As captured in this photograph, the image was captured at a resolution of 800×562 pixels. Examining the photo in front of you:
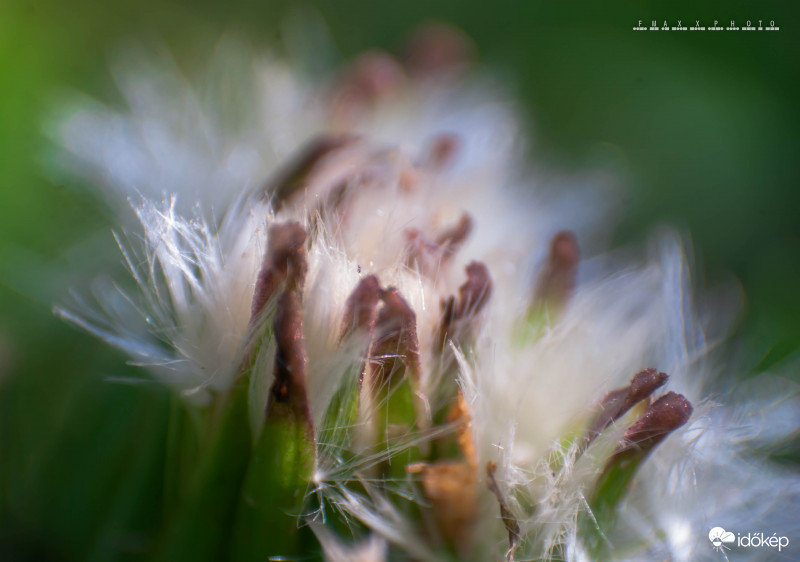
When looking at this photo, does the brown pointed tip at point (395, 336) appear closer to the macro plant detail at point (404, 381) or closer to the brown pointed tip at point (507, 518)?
the macro plant detail at point (404, 381)

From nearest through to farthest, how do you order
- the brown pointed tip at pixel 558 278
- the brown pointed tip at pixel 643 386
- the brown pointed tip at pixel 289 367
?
1. the brown pointed tip at pixel 289 367
2. the brown pointed tip at pixel 643 386
3. the brown pointed tip at pixel 558 278

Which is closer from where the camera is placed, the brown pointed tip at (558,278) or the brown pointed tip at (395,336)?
the brown pointed tip at (395,336)

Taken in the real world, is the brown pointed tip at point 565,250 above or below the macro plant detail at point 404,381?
above

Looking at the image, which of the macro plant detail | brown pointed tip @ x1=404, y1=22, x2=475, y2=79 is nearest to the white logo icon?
the macro plant detail

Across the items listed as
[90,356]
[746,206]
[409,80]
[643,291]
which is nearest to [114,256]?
[90,356]

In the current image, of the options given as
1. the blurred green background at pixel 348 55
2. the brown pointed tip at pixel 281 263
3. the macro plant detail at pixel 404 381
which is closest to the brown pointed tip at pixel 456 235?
the macro plant detail at pixel 404 381
